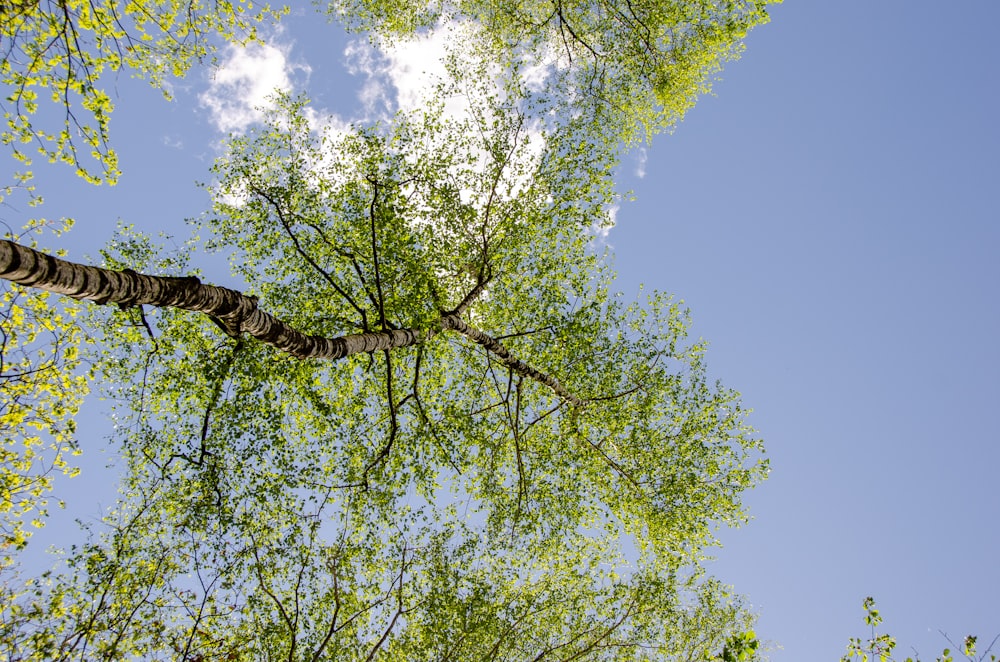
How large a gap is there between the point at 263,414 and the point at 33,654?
5584 millimetres

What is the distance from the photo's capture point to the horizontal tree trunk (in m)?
5.45

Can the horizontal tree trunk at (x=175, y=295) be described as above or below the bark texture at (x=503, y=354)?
below

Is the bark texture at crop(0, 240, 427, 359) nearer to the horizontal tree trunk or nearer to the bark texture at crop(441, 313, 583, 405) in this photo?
the horizontal tree trunk

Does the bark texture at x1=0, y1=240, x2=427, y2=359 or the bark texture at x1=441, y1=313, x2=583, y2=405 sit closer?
the bark texture at x1=0, y1=240, x2=427, y2=359

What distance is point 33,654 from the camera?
9625mm

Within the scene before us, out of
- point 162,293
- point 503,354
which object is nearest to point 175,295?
point 162,293

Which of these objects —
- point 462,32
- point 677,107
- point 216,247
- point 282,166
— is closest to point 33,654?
point 216,247

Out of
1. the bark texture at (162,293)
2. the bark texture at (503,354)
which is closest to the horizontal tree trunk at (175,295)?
the bark texture at (162,293)

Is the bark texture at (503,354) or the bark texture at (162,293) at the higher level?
the bark texture at (503,354)

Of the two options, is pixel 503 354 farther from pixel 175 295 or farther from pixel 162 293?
pixel 162 293

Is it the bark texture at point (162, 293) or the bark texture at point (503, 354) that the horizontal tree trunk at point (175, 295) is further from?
the bark texture at point (503, 354)

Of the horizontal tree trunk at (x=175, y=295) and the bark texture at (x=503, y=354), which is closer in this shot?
the horizontal tree trunk at (x=175, y=295)

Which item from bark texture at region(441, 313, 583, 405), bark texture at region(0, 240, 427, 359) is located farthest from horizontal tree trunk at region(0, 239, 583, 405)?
bark texture at region(441, 313, 583, 405)

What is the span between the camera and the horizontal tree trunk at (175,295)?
5.45 meters
